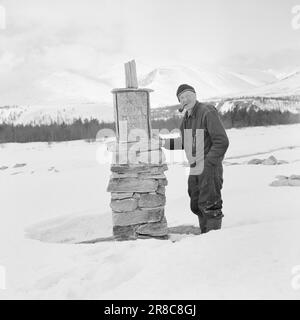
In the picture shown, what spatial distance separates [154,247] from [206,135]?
1.38 meters

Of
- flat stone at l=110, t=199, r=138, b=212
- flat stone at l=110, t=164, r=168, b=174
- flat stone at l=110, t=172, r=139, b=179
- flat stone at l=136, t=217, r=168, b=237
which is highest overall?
flat stone at l=110, t=164, r=168, b=174

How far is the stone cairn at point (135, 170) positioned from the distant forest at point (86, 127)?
13404 millimetres

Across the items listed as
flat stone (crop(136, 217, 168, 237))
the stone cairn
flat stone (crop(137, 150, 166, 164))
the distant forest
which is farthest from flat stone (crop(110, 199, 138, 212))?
the distant forest


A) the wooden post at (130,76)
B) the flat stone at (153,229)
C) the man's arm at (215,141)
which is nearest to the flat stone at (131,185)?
the flat stone at (153,229)

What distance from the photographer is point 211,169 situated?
4352mm

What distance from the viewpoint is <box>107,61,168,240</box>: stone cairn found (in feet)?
16.7

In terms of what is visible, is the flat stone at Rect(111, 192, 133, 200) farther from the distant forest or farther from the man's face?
the distant forest

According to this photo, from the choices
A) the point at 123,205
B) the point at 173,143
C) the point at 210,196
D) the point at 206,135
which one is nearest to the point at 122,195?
the point at 123,205

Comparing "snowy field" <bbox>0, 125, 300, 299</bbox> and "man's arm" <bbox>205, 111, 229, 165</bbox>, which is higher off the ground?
"man's arm" <bbox>205, 111, 229, 165</bbox>

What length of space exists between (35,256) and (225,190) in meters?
4.87

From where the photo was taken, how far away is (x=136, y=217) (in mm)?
5188

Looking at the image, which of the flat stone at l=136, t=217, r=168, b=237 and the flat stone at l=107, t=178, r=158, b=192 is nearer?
the flat stone at l=107, t=178, r=158, b=192

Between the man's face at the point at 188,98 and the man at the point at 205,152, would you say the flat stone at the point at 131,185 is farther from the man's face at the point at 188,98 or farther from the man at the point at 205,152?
the man's face at the point at 188,98
